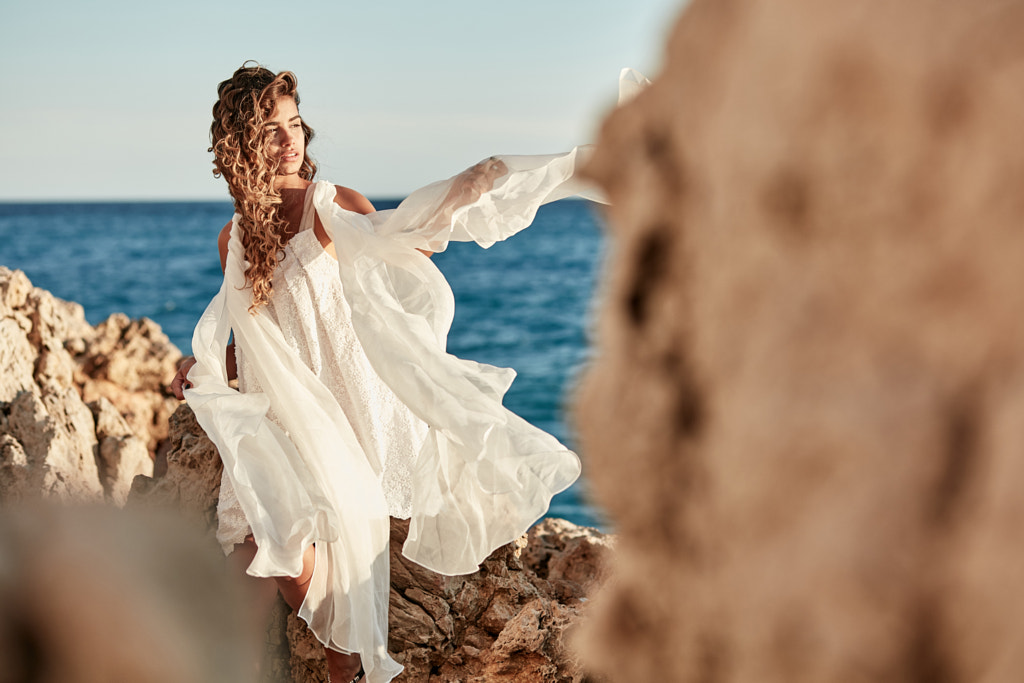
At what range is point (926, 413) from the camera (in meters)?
0.74

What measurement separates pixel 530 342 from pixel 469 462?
51.4 feet

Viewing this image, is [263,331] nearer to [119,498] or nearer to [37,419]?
[119,498]

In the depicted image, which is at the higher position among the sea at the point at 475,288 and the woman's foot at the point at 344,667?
Result: the woman's foot at the point at 344,667

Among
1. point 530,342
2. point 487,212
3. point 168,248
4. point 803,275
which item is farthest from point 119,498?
point 168,248

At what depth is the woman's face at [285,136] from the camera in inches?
123

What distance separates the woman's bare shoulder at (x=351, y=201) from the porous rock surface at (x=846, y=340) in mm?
2423

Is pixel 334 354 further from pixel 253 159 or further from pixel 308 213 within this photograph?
pixel 253 159

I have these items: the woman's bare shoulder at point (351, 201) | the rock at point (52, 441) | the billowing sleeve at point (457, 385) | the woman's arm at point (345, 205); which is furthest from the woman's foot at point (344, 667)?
the woman's bare shoulder at point (351, 201)

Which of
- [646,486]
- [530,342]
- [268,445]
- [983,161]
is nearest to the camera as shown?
[983,161]

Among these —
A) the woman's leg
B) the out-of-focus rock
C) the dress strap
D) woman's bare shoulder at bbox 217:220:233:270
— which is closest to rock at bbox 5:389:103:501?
the woman's leg

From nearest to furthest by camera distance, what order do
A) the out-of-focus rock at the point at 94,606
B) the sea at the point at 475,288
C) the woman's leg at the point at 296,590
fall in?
1. the out-of-focus rock at the point at 94,606
2. the woman's leg at the point at 296,590
3. the sea at the point at 475,288

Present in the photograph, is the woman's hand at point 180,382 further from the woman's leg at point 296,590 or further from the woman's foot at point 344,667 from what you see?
the woman's foot at point 344,667

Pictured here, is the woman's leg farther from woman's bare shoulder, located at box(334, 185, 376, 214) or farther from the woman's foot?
woman's bare shoulder, located at box(334, 185, 376, 214)

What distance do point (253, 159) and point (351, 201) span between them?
0.37m
